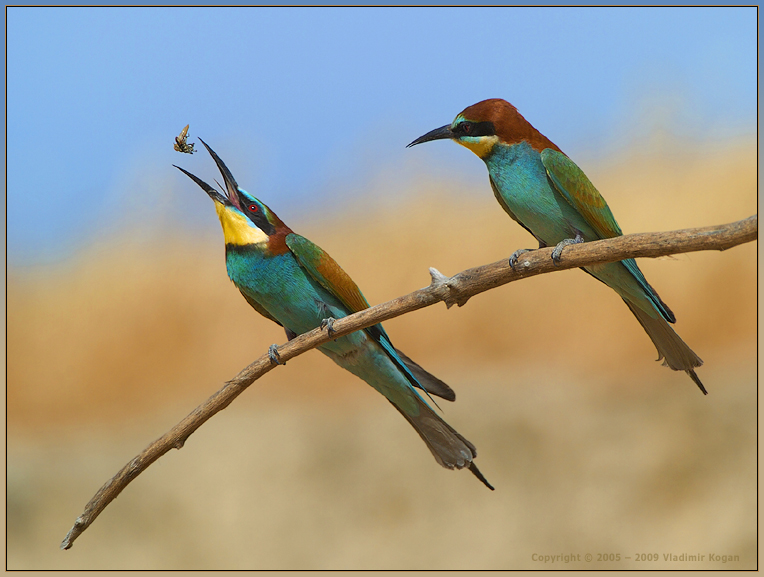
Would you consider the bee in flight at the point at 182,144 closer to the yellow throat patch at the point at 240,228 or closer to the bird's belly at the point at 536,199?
the yellow throat patch at the point at 240,228

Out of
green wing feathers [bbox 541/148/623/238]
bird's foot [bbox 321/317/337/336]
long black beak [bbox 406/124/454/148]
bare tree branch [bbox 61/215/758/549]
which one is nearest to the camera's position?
bare tree branch [bbox 61/215/758/549]

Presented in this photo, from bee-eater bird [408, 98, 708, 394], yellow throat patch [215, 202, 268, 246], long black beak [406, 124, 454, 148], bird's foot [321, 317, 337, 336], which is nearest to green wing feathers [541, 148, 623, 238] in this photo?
bee-eater bird [408, 98, 708, 394]

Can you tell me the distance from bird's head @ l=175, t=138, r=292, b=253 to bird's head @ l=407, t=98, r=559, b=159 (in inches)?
23.5

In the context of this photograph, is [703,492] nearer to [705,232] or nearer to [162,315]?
[705,232]

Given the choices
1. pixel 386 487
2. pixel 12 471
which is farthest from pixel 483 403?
pixel 12 471

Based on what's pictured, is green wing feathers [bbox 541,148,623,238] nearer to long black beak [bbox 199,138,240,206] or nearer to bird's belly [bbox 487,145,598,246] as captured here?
bird's belly [bbox 487,145,598,246]

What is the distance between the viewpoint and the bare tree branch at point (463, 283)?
159 centimetres

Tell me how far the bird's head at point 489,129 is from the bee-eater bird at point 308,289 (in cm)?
57

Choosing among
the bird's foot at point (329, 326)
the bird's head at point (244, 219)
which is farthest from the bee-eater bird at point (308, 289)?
the bird's foot at point (329, 326)

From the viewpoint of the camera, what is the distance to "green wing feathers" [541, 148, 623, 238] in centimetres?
218

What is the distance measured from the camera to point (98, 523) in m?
3.88

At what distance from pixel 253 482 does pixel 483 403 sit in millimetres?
1484

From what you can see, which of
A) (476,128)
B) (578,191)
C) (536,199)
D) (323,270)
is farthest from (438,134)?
(323,270)

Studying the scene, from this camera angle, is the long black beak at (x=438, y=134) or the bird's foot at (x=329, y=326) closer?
the bird's foot at (x=329, y=326)
